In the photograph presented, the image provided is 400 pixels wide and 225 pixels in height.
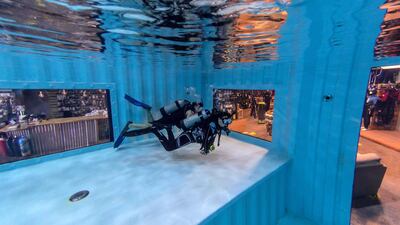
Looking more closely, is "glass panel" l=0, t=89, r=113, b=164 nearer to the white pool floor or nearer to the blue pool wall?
the blue pool wall

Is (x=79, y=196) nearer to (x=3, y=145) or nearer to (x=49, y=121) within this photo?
(x=49, y=121)

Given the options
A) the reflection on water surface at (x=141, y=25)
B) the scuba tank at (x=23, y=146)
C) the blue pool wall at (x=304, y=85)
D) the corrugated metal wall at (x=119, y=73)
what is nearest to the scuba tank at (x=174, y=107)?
the corrugated metal wall at (x=119, y=73)

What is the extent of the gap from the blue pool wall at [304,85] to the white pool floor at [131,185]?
400 mm

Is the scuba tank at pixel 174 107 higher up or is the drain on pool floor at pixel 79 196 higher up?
the scuba tank at pixel 174 107

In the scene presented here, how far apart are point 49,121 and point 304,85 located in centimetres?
804

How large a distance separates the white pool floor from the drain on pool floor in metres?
0.07

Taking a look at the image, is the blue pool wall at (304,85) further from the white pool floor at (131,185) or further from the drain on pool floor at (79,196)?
the drain on pool floor at (79,196)

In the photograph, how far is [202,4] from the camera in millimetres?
2125

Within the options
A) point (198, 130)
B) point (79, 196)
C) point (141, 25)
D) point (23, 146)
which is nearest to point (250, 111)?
point (198, 130)

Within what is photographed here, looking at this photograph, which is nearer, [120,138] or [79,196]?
[79,196]

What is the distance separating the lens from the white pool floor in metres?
2.38

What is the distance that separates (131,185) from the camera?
3.14 metres

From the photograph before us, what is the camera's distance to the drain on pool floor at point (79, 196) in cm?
276

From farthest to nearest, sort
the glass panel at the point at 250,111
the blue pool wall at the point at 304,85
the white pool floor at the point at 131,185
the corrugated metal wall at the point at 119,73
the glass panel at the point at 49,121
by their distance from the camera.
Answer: the glass panel at the point at 250,111 → the glass panel at the point at 49,121 → the corrugated metal wall at the point at 119,73 → the blue pool wall at the point at 304,85 → the white pool floor at the point at 131,185
